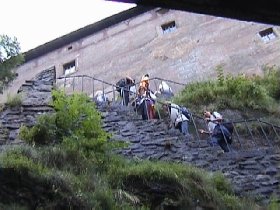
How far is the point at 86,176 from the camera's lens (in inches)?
266

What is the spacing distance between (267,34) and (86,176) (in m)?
15.5

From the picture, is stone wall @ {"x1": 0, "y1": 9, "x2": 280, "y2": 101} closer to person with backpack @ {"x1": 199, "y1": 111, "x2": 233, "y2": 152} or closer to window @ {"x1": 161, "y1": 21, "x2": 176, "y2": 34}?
window @ {"x1": 161, "y1": 21, "x2": 176, "y2": 34}

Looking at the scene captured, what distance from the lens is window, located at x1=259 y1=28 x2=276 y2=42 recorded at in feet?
66.5

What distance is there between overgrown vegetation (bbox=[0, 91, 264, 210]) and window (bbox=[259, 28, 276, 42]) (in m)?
13.3

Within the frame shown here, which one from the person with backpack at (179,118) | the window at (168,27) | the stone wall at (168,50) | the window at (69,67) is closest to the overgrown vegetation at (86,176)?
the person with backpack at (179,118)

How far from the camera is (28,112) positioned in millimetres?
10148

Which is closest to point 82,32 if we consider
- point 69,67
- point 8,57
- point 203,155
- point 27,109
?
point 69,67

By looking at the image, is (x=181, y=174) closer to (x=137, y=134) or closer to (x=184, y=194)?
(x=184, y=194)

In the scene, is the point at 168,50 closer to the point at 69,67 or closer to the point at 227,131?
the point at 69,67

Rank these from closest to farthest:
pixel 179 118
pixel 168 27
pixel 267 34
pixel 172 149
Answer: pixel 172 149, pixel 179 118, pixel 267 34, pixel 168 27

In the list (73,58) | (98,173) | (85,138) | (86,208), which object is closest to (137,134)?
(85,138)

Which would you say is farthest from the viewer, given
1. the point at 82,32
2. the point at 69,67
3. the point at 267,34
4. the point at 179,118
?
the point at 82,32

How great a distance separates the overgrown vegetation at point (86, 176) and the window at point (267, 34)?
13.3 m

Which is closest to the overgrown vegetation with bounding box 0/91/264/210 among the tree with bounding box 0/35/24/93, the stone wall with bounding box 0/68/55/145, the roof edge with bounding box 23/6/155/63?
the stone wall with bounding box 0/68/55/145
